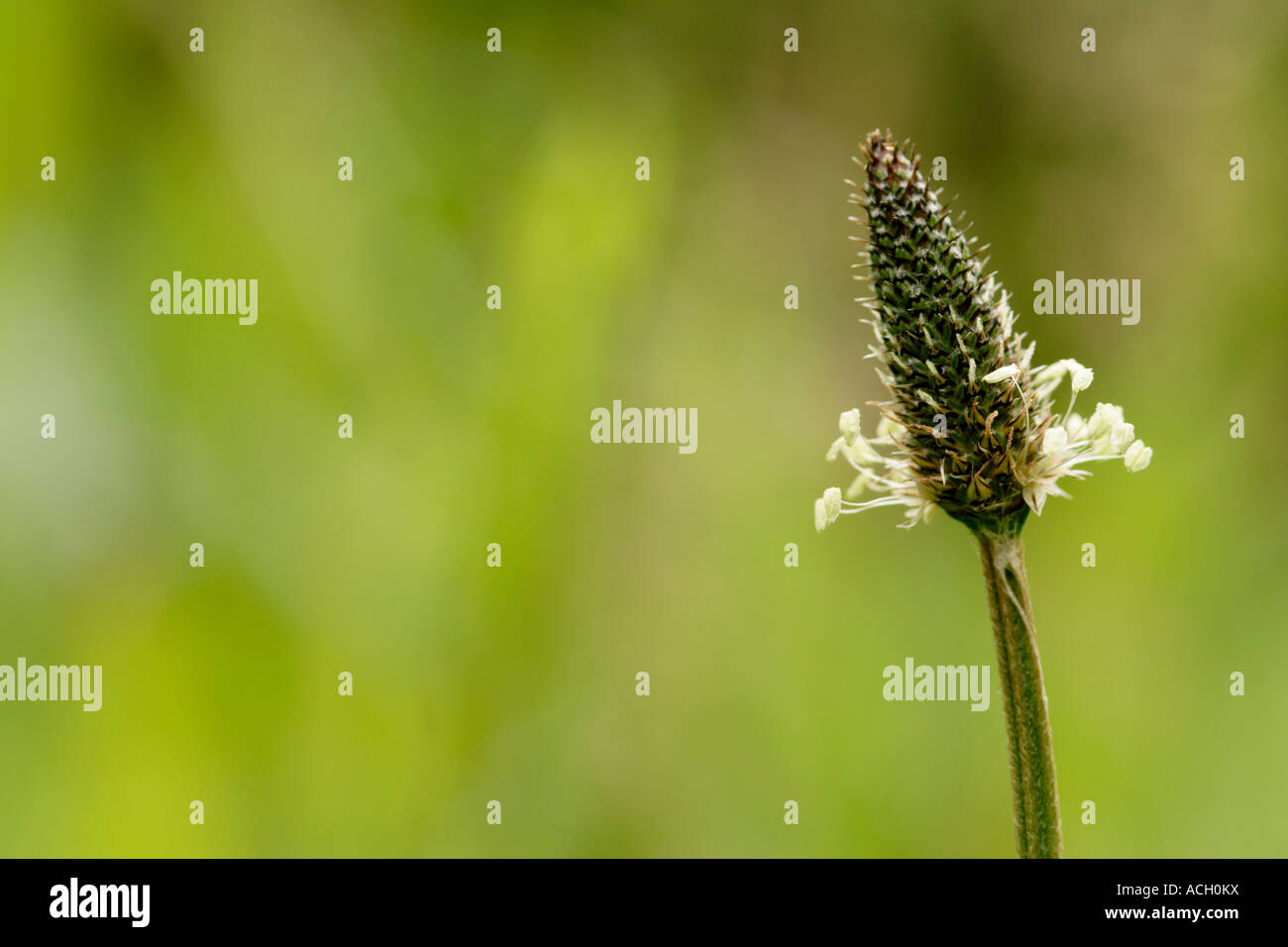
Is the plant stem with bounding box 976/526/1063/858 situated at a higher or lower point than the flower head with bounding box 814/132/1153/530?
lower

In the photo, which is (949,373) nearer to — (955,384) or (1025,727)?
(955,384)

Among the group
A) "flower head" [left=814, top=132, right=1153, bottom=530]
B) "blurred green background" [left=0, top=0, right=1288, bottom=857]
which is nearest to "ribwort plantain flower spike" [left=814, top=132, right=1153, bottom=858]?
"flower head" [left=814, top=132, right=1153, bottom=530]

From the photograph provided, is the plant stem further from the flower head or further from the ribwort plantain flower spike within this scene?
the flower head

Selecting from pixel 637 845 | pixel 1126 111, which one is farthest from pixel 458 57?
pixel 637 845

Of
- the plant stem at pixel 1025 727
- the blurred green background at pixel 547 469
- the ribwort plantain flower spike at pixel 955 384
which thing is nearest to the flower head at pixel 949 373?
the ribwort plantain flower spike at pixel 955 384

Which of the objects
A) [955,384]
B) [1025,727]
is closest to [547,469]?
[955,384]
